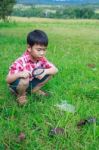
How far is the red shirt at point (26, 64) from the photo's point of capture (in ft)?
16.2

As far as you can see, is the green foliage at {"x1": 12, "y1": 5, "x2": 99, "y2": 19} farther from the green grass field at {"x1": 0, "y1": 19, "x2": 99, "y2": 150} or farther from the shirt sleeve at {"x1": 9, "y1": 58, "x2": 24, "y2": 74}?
the shirt sleeve at {"x1": 9, "y1": 58, "x2": 24, "y2": 74}

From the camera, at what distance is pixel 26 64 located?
5.09 m

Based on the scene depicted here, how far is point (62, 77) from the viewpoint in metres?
6.45

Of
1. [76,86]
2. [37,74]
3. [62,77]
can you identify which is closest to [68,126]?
[37,74]

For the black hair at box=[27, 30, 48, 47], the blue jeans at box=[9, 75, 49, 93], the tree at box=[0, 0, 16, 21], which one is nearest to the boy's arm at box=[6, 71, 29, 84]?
the blue jeans at box=[9, 75, 49, 93]

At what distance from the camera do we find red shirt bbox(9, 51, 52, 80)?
4949 mm

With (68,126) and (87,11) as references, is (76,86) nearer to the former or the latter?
(68,126)

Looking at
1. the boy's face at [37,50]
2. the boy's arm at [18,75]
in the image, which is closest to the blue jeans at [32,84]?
the boy's arm at [18,75]

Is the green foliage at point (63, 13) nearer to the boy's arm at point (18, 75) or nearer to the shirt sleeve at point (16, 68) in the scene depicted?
the shirt sleeve at point (16, 68)

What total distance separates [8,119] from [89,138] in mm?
882

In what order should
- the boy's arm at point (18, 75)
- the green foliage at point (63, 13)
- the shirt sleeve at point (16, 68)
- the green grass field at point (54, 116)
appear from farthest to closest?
the green foliage at point (63, 13), the shirt sleeve at point (16, 68), the boy's arm at point (18, 75), the green grass field at point (54, 116)

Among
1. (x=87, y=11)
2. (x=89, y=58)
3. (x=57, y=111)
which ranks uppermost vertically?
(x=57, y=111)

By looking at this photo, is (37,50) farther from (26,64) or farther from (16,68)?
(16,68)

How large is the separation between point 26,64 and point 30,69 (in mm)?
77
